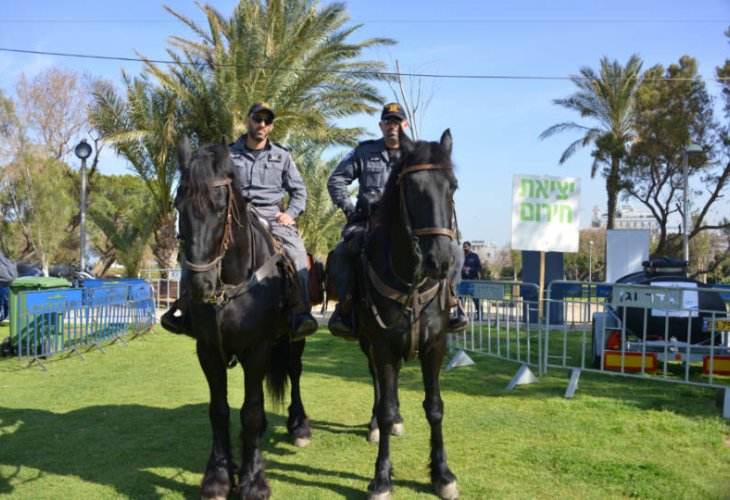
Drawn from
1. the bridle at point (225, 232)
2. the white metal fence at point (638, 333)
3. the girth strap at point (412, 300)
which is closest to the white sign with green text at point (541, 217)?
the white metal fence at point (638, 333)

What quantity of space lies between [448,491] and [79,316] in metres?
9.28

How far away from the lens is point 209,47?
19.6 m

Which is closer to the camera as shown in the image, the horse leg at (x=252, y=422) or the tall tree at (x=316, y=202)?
the horse leg at (x=252, y=422)

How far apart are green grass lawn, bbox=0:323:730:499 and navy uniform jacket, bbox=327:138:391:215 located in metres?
2.49

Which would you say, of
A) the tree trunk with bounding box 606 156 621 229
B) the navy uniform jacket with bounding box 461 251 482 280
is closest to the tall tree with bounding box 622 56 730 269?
the tree trunk with bounding box 606 156 621 229

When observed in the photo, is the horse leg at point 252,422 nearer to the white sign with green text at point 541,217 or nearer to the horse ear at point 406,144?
the horse ear at point 406,144

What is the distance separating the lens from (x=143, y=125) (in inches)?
764

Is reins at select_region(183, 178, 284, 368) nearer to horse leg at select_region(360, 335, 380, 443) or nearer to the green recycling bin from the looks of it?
horse leg at select_region(360, 335, 380, 443)

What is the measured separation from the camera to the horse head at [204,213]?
12.0ft

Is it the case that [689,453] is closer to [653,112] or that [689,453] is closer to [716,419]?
[716,419]

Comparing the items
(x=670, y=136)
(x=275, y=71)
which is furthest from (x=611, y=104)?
(x=275, y=71)

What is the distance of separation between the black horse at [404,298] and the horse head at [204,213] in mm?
1216

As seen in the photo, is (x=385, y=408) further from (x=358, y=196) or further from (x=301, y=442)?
(x=358, y=196)

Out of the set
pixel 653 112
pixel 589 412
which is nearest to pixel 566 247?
pixel 589 412
